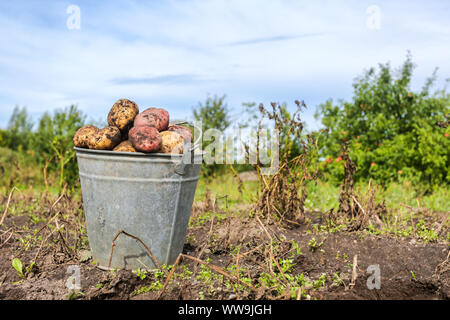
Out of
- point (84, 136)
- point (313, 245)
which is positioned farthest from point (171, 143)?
point (313, 245)

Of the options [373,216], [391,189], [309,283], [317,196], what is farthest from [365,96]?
[309,283]

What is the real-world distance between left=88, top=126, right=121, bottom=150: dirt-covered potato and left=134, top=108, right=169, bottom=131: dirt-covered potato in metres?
0.17

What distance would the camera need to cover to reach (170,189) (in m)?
2.81

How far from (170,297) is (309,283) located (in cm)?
94

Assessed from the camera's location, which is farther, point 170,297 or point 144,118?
point 144,118

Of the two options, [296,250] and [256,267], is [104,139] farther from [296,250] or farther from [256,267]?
[296,250]

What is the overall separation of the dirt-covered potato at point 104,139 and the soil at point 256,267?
85 cm

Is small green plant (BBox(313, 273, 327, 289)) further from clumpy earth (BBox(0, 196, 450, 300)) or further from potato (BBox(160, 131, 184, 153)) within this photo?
potato (BBox(160, 131, 184, 153))

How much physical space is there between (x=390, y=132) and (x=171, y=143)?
5.52 metres

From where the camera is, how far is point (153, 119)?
282cm

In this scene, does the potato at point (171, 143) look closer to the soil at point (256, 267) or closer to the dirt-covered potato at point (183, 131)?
the dirt-covered potato at point (183, 131)

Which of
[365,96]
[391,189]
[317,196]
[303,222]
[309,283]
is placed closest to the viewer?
[309,283]

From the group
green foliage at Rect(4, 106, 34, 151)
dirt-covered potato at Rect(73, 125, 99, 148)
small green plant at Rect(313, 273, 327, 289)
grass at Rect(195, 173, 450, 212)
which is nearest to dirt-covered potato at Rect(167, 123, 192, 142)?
dirt-covered potato at Rect(73, 125, 99, 148)
